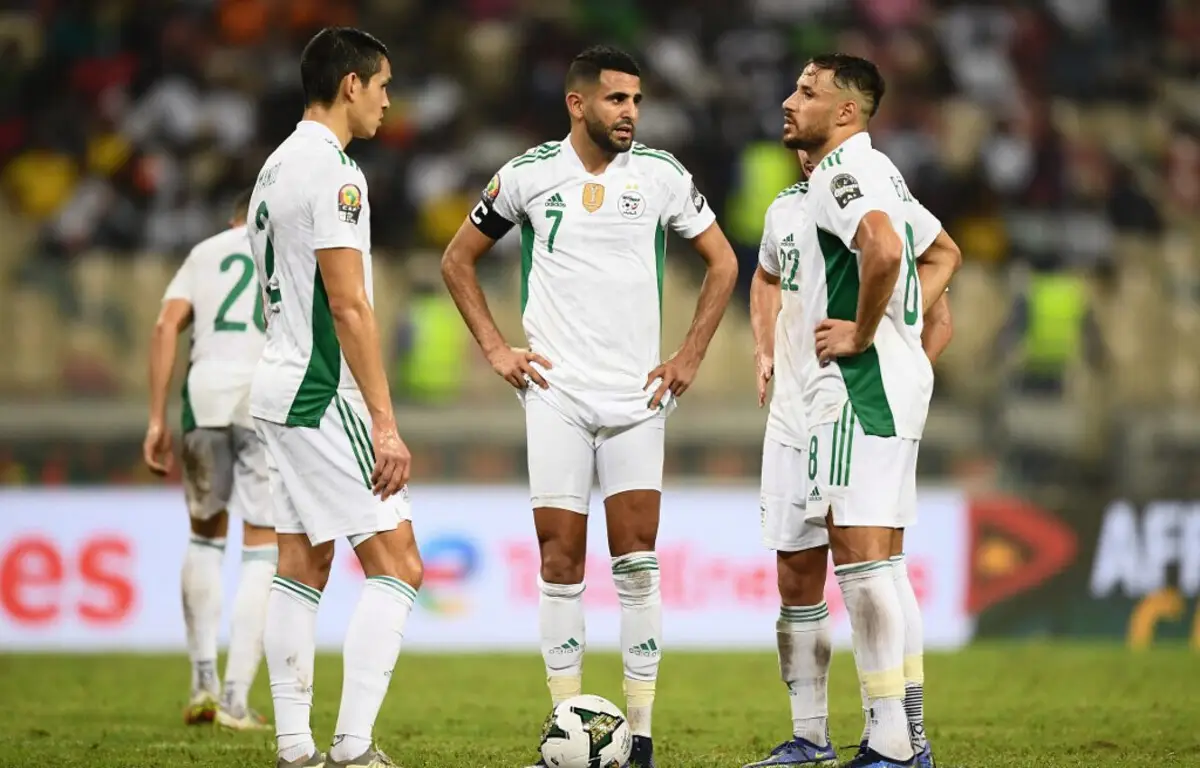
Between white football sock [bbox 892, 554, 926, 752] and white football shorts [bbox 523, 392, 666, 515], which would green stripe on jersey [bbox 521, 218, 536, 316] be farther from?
white football sock [bbox 892, 554, 926, 752]

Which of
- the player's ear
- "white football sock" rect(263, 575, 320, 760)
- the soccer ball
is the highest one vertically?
the player's ear

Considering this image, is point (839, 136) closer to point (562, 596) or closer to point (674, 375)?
point (674, 375)

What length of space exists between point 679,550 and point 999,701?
397cm

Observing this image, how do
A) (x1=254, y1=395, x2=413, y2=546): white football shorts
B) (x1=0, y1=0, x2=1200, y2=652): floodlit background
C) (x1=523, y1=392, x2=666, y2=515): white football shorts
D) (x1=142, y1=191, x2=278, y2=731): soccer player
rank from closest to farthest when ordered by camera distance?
(x1=254, y1=395, x2=413, y2=546): white football shorts → (x1=523, y1=392, x2=666, y2=515): white football shorts → (x1=142, y1=191, x2=278, y2=731): soccer player → (x1=0, y1=0, x2=1200, y2=652): floodlit background

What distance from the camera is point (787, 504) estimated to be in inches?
289

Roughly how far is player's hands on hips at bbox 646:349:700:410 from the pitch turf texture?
1.52m

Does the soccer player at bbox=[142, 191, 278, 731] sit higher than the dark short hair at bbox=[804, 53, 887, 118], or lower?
lower

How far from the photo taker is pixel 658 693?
412 inches

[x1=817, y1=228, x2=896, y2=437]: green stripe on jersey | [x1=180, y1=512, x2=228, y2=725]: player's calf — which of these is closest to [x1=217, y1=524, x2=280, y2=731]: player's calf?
[x1=180, y1=512, x2=228, y2=725]: player's calf

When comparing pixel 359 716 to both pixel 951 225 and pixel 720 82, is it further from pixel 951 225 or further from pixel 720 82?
pixel 720 82

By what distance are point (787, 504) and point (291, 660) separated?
2.12 m

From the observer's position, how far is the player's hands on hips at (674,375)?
726 centimetres

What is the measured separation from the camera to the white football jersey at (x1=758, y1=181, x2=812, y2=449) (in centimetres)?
738

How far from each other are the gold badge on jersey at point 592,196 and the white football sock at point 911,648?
1852 mm
